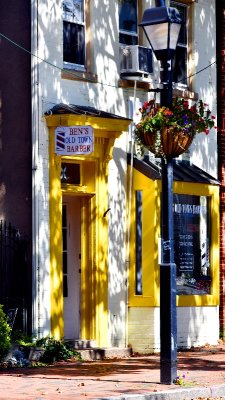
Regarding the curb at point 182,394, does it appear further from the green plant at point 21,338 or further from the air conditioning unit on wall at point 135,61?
the air conditioning unit on wall at point 135,61

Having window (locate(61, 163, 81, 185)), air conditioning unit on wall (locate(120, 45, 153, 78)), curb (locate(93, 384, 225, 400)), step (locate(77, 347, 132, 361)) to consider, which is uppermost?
air conditioning unit on wall (locate(120, 45, 153, 78))

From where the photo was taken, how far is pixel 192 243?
2281 centimetres

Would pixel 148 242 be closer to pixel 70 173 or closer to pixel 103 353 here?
pixel 70 173

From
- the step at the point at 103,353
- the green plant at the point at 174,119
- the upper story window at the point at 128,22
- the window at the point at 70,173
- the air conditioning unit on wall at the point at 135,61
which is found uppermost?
the upper story window at the point at 128,22

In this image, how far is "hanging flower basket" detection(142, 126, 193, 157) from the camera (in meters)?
16.1

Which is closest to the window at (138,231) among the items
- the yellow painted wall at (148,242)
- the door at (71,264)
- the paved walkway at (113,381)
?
the yellow painted wall at (148,242)

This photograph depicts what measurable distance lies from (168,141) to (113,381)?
3328 mm

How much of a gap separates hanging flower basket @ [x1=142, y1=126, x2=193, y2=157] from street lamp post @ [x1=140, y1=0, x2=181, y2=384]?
0.30 meters

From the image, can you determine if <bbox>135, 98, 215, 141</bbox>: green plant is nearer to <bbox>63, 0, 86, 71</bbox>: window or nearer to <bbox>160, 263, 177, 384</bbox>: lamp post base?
<bbox>160, 263, 177, 384</bbox>: lamp post base

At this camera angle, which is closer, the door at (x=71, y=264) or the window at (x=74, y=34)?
the window at (x=74, y=34)

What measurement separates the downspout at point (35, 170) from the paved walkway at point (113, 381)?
112 cm

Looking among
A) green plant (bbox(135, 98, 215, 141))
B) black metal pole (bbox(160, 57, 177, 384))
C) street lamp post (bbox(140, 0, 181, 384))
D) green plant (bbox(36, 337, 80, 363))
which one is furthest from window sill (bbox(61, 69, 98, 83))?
black metal pole (bbox(160, 57, 177, 384))

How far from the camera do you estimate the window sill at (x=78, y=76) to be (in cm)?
2067

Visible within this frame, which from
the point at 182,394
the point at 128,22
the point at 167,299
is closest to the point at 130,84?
the point at 128,22
